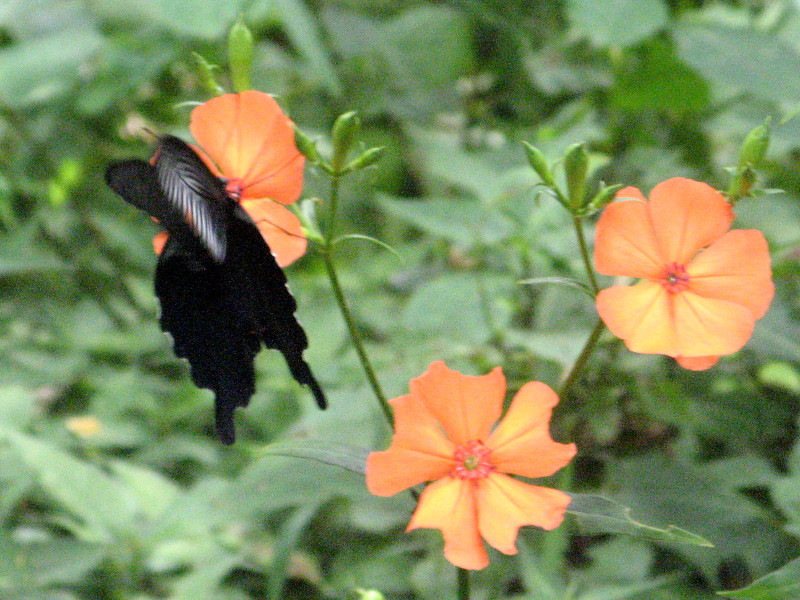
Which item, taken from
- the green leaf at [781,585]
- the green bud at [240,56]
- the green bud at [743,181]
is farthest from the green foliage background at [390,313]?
the green bud at [743,181]

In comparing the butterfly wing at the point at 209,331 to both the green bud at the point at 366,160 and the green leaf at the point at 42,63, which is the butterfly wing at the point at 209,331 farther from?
the green leaf at the point at 42,63

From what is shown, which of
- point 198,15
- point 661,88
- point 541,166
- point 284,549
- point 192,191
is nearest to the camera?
point 192,191

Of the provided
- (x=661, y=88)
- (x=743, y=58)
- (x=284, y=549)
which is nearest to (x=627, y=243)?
(x=284, y=549)

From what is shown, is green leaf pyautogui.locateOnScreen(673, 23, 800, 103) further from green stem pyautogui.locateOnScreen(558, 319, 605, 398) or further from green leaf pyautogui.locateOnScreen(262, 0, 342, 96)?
green stem pyautogui.locateOnScreen(558, 319, 605, 398)

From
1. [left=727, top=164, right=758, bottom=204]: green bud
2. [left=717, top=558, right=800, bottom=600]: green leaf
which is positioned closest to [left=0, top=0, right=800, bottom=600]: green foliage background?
[left=717, top=558, right=800, bottom=600]: green leaf

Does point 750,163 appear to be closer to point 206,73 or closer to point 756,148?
point 756,148

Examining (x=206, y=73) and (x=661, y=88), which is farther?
(x=661, y=88)

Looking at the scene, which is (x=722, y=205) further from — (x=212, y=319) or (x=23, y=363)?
(x=23, y=363)
